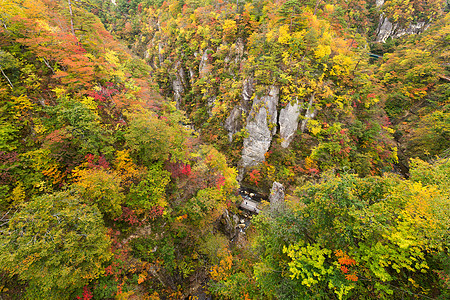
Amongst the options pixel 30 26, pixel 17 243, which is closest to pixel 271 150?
pixel 17 243

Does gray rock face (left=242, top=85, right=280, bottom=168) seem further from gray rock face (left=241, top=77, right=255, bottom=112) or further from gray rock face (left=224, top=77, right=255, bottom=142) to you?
gray rock face (left=224, top=77, right=255, bottom=142)

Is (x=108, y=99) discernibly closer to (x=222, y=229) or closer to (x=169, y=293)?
(x=169, y=293)

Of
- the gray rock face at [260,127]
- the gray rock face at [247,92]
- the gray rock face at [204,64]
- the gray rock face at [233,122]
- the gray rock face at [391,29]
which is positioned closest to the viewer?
the gray rock face at [260,127]

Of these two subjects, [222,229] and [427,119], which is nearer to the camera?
[222,229]

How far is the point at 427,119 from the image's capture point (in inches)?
826

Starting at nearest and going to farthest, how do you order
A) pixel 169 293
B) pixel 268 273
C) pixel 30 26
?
1. pixel 268 273
2. pixel 30 26
3. pixel 169 293

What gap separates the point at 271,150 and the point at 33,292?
892 inches

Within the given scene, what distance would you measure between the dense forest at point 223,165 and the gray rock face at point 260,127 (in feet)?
0.65

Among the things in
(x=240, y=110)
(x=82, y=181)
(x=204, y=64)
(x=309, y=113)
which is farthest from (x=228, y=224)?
(x=204, y=64)

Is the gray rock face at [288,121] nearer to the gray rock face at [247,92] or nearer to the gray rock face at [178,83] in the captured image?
the gray rock face at [247,92]

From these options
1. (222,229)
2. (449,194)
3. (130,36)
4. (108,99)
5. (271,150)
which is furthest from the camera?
(130,36)

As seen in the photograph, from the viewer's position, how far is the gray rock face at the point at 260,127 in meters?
22.0

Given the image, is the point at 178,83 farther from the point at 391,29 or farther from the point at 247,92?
the point at 391,29

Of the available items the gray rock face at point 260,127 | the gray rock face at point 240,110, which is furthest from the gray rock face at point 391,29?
the gray rock face at point 240,110
